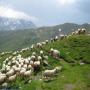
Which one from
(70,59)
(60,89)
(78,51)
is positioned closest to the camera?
(60,89)

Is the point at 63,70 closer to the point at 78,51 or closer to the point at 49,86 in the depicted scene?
the point at 49,86

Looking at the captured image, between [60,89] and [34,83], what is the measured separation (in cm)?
674

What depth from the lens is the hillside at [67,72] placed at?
54.5 m

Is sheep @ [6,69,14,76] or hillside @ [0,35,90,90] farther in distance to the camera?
sheep @ [6,69,14,76]

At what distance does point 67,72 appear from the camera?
63.7 metres

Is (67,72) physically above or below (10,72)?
below

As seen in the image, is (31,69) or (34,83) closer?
(34,83)

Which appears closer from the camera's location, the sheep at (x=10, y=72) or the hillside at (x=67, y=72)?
the hillside at (x=67, y=72)

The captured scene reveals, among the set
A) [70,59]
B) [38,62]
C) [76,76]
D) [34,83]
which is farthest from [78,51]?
[34,83]

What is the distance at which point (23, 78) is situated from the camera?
6294cm

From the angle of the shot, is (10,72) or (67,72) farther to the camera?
(10,72)

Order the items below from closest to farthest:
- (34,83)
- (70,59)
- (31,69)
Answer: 1. (34,83)
2. (31,69)
3. (70,59)

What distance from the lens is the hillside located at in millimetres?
54531

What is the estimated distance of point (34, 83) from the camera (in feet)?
187
